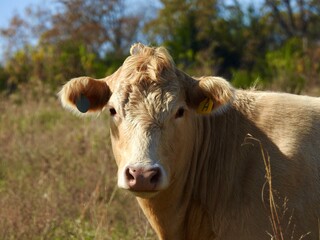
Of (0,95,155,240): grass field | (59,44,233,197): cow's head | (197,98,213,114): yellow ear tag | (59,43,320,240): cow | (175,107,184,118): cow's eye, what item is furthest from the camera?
(0,95,155,240): grass field

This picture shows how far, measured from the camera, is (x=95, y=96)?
5.86 m

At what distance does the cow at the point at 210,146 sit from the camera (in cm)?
546

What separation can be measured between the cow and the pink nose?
4.6 inches

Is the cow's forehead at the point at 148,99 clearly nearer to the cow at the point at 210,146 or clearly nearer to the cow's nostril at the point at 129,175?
the cow at the point at 210,146

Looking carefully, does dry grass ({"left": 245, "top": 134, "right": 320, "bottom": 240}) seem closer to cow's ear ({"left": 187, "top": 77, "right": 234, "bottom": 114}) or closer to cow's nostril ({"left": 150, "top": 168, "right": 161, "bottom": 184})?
cow's ear ({"left": 187, "top": 77, "right": 234, "bottom": 114})

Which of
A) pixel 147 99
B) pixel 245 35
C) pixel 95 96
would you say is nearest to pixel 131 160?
pixel 147 99


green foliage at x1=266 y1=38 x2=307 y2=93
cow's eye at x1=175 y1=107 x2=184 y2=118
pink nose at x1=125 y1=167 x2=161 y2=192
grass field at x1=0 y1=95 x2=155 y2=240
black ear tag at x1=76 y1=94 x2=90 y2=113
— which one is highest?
green foliage at x1=266 y1=38 x2=307 y2=93

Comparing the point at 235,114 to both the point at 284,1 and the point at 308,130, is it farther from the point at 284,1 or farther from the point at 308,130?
the point at 284,1

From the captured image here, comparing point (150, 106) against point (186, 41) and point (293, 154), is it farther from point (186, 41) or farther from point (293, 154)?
point (186, 41)

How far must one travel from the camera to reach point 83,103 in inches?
231

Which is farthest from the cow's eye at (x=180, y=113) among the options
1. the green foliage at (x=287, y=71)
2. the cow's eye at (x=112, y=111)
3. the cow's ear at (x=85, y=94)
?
the green foliage at (x=287, y=71)

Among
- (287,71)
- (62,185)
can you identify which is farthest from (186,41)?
(62,185)

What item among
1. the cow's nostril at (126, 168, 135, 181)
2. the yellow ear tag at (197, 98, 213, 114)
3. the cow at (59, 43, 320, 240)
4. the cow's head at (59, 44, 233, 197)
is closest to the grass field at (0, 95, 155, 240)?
the cow at (59, 43, 320, 240)

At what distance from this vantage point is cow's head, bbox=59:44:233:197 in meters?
5.20
